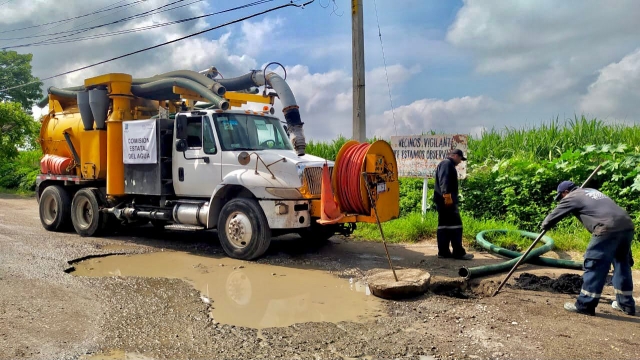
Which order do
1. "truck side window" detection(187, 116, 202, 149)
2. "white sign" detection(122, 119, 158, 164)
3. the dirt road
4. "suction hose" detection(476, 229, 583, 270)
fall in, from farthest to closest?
"white sign" detection(122, 119, 158, 164) < "truck side window" detection(187, 116, 202, 149) < "suction hose" detection(476, 229, 583, 270) < the dirt road

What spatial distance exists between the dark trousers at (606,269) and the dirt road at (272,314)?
0.20 metres

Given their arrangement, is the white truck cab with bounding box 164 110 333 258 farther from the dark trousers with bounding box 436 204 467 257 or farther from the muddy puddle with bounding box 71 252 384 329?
the dark trousers with bounding box 436 204 467 257

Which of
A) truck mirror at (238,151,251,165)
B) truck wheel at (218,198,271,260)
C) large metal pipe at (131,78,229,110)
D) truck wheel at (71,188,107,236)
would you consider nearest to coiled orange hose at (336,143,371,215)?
truck wheel at (218,198,271,260)

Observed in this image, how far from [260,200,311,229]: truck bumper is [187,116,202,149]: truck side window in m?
1.86

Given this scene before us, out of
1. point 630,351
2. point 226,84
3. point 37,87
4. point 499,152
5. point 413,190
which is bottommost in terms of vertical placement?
point 630,351

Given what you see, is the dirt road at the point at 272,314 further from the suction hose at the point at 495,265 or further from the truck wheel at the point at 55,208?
the truck wheel at the point at 55,208

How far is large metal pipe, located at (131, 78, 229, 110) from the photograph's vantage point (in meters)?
8.75

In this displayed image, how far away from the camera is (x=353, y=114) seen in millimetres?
11484

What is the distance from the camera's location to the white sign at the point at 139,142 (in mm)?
9539

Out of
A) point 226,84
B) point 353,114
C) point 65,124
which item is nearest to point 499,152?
point 353,114

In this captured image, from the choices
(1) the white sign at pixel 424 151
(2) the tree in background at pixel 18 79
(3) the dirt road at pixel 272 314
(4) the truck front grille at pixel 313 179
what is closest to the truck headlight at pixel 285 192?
(4) the truck front grille at pixel 313 179

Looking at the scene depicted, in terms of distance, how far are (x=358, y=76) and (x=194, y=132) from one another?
4034mm

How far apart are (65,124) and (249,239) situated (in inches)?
237

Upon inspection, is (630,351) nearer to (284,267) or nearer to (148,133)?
(284,267)
